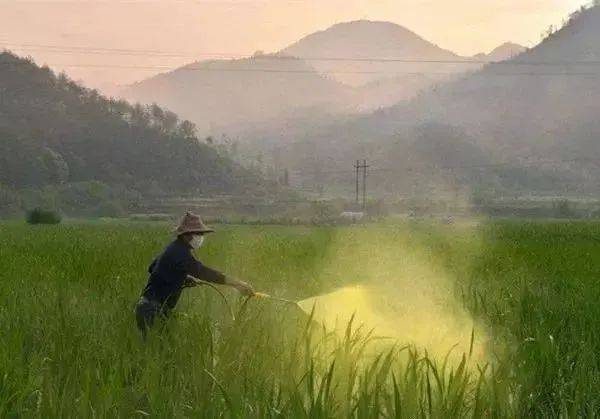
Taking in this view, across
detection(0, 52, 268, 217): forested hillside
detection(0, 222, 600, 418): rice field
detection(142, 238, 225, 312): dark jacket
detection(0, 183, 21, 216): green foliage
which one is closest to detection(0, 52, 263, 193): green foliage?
detection(0, 52, 268, 217): forested hillside

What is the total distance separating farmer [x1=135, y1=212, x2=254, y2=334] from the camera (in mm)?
5227

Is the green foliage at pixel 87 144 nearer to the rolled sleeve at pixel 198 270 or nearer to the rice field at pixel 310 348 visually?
the rice field at pixel 310 348

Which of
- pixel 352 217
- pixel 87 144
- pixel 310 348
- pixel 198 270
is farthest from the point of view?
pixel 87 144

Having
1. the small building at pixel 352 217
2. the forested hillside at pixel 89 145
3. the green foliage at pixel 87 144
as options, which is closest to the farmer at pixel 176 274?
the small building at pixel 352 217

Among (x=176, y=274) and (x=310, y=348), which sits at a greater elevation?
(x=176, y=274)

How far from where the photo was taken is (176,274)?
17.5 ft

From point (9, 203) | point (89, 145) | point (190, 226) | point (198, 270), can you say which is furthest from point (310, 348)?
point (89, 145)

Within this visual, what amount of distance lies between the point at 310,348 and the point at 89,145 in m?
103

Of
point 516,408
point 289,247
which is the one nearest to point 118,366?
point 516,408

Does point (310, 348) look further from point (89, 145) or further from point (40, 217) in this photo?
point (89, 145)

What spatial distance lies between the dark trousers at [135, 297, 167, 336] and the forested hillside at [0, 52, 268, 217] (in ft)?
279

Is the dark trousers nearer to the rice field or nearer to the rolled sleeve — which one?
the rice field

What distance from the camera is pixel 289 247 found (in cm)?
1661

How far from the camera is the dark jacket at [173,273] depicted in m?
5.24
